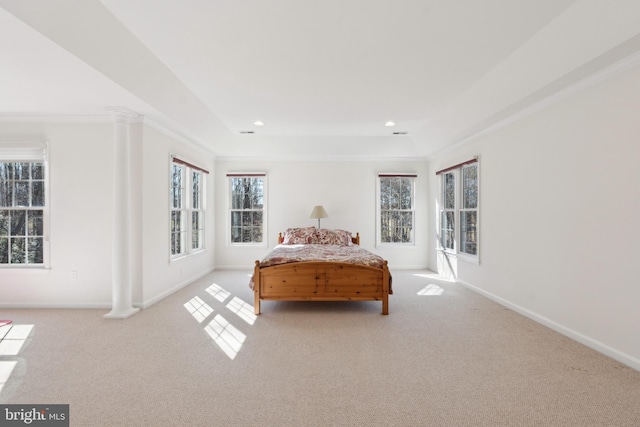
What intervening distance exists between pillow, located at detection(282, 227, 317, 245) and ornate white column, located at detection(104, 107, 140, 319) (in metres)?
2.82

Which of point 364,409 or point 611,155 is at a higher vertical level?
point 611,155

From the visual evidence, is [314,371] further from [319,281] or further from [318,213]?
[318,213]

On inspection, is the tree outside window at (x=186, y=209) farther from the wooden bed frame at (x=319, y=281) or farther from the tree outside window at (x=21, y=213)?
the wooden bed frame at (x=319, y=281)

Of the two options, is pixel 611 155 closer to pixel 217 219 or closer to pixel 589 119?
pixel 589 119

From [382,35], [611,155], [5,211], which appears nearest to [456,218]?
[611,155]

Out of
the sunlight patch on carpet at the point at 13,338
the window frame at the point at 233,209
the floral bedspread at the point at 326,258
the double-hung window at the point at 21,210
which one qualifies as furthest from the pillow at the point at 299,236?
the sunlight patch on carpet at the point at 13,338

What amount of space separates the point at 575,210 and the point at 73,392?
4.35 metres

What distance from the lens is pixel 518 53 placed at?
2840 mm

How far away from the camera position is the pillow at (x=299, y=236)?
5898 millimetres

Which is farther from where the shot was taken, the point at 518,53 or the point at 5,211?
the point at 5,211

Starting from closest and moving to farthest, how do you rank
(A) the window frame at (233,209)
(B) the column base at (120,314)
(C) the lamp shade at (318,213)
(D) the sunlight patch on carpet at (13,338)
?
(D) the sunlight patch on carpet at (13,338), (B) the column base at (120,314), (C) the lamp shade at (318,213), (A) the window frame at (233,209)

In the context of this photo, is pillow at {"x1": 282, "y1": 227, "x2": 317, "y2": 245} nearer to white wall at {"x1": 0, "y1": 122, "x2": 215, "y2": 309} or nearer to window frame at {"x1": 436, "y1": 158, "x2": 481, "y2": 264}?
window frame at {"x1": 436, "y1": 158, "x2": 481, "y2": 264}

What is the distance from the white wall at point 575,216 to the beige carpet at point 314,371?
282 millimetres

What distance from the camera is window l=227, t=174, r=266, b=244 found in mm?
6625
